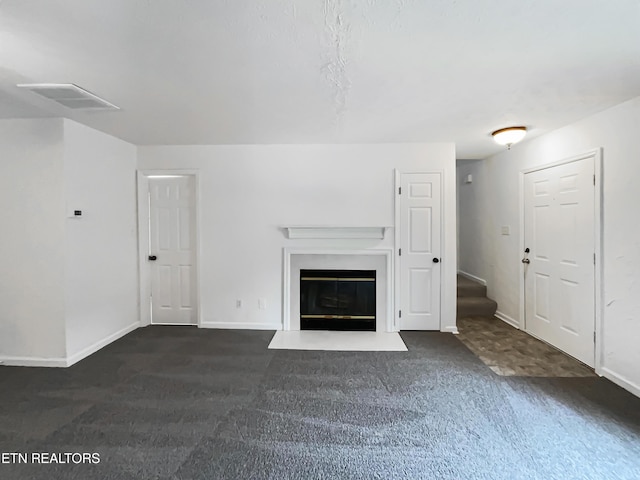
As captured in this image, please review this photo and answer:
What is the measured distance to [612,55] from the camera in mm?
1800

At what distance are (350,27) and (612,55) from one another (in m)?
1.63

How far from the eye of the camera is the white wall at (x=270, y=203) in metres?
3.87

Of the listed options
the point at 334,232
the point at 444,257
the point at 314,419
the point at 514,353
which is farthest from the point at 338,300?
the point at 514,353

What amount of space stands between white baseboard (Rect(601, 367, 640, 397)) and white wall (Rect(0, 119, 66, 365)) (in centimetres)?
513

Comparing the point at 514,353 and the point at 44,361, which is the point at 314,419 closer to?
the point at 514,353

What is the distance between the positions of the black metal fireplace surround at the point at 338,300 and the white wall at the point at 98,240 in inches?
88.9

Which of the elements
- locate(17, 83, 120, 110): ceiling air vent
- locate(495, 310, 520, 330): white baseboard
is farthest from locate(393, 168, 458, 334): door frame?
locate(17, 83, 120, 110): ceiling air vent

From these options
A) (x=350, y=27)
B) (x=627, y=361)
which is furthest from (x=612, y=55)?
(x=627, y=361)

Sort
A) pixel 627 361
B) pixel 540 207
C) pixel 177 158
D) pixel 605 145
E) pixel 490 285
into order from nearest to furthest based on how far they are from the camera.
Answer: pixel 627 361, pixel 605 145, pixel 540 207, pixel 177 158, pixel 490 285

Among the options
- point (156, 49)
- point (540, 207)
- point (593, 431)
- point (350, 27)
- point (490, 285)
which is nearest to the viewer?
point (350, 27)

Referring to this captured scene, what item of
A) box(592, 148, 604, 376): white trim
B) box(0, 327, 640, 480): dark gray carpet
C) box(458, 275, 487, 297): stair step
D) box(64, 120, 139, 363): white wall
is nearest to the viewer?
box(0, 327, 640, 480): dark gray carpet

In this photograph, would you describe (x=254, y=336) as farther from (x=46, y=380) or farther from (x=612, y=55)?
(x=612, y=55)

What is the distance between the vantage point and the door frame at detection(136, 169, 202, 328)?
397 centimetres

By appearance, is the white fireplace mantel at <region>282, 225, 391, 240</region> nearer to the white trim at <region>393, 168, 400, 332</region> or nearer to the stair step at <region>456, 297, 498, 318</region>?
the white trim at <region>393, 168, 400, 332</region>
